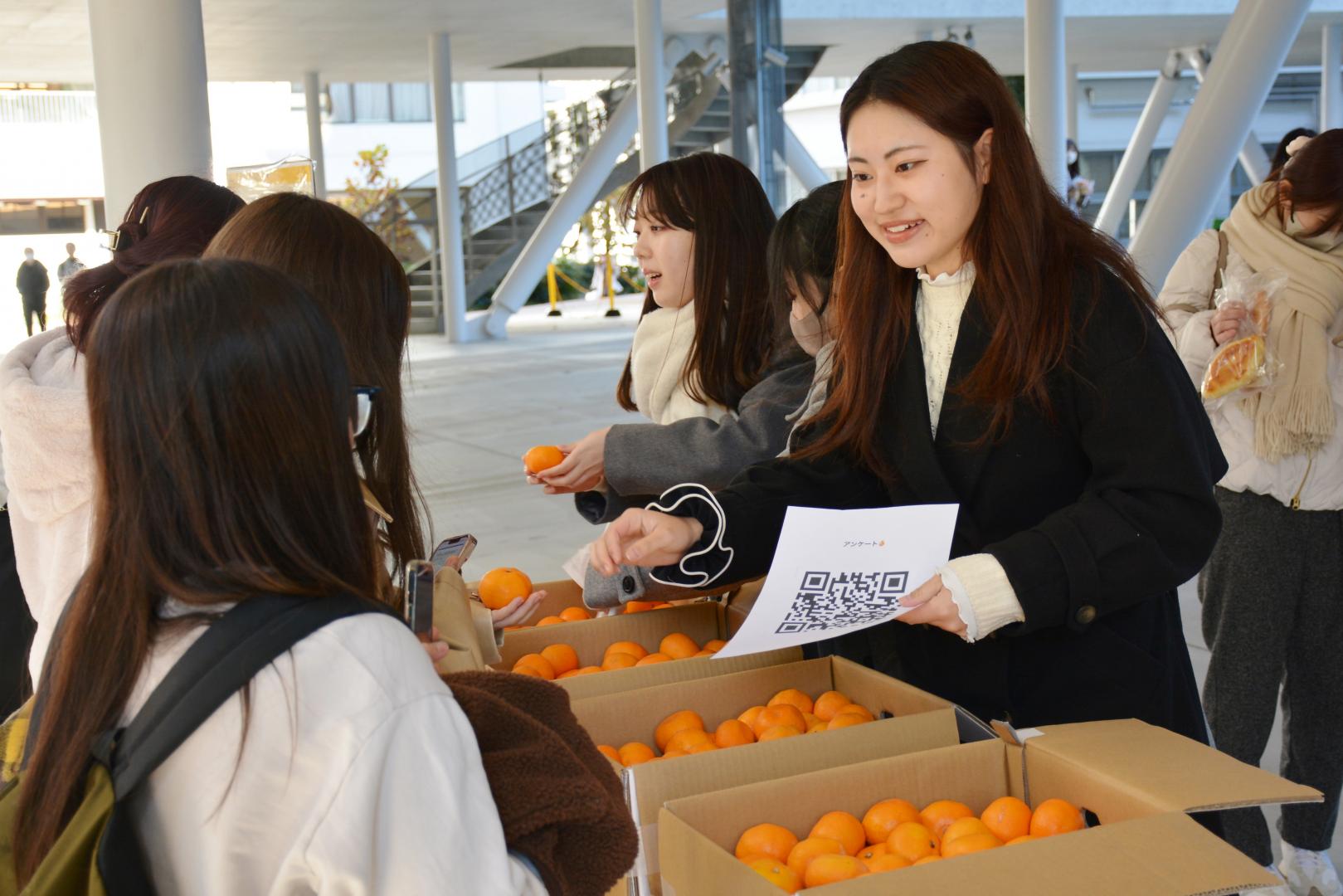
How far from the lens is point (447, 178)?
55.8 feet

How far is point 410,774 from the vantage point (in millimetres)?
973

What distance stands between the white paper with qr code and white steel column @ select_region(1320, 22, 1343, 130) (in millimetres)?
18398

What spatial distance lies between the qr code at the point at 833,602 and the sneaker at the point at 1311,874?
5.70 ft

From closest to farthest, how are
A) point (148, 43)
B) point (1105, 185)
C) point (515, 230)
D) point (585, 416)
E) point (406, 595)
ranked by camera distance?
point (406, 595), point (148, 43), point (585, 416), point (515, 230), point (1105, 185)

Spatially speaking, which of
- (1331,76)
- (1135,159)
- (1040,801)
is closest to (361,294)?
(1040,801)

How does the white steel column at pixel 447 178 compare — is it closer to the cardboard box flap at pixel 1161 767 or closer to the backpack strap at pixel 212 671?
the cardboard box flap at pixel 1161 767

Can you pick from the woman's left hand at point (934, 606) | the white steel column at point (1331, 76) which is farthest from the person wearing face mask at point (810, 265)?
the white steel column at point (1331, 76)

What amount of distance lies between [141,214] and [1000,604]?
63.0 inches

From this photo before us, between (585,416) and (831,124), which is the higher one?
(831,124)

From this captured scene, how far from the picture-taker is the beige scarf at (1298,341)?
2689mm

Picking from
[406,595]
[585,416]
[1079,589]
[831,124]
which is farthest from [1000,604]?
[831,124]

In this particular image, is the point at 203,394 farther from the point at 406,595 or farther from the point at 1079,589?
the point at 1079,589

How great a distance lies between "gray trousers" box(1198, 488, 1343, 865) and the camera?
2.70 m

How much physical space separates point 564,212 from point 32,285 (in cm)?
731
